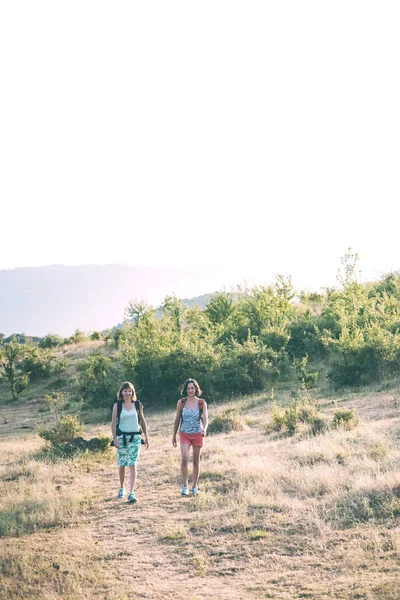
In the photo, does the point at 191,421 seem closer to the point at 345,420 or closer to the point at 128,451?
the point at 128,451

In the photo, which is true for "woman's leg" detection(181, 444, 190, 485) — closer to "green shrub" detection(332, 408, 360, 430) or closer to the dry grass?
the dry grass

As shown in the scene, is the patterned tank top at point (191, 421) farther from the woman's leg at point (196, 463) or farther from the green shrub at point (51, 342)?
the green shrub at point (51, 342)

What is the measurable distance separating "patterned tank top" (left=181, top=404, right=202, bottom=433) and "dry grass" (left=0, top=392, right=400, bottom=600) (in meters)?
1.08

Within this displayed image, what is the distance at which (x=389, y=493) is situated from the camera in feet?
27.9

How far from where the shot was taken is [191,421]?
986 cm

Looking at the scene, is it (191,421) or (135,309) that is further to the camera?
(135,309)

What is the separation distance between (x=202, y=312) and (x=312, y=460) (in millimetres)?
24063

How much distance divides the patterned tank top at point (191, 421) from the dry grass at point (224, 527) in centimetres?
108

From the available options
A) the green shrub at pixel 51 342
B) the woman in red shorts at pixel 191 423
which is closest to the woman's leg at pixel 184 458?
the woman in red shorts at pixel 191 423

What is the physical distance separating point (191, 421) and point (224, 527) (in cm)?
202

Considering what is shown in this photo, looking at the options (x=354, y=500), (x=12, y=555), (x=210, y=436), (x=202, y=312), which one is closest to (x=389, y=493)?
(x=354, y=500)

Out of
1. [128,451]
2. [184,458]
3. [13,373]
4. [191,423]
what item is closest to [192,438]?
[191,423]

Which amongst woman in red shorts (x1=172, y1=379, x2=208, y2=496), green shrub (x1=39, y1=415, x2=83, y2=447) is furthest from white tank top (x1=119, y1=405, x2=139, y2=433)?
green shrub (x1=39, y1=415, x2=83, y2=447)

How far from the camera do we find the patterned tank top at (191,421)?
9.84 metres
